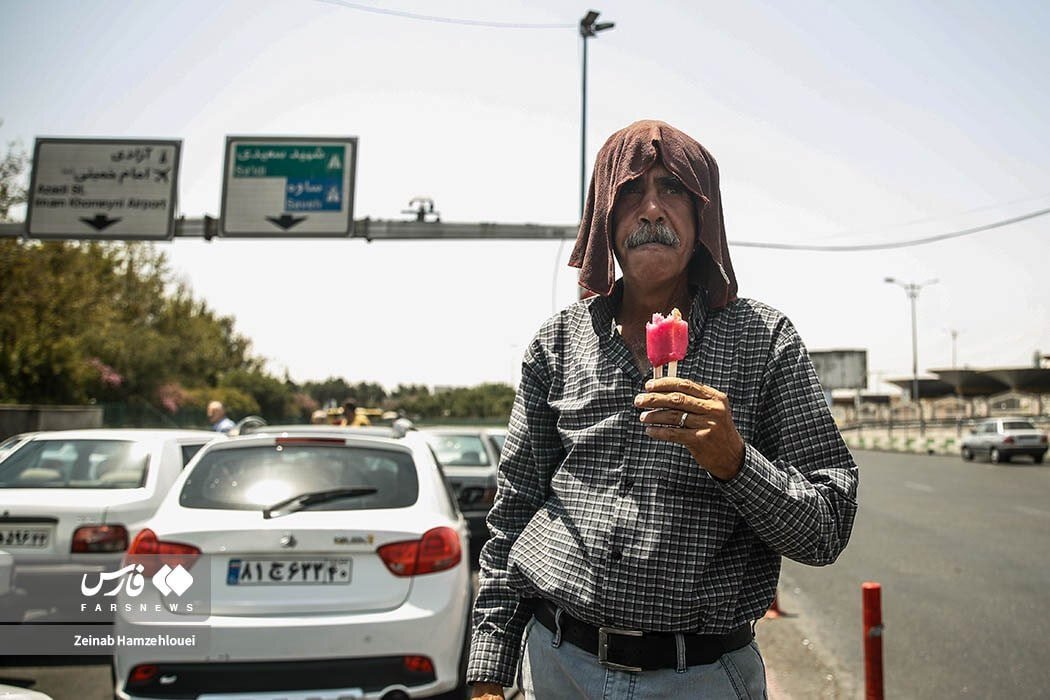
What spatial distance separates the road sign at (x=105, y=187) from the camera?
1429cm

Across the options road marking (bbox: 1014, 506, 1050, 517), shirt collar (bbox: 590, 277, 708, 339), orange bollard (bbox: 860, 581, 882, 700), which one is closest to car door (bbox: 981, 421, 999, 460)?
road marking (bbox: 1014, 506, 1050, 517)

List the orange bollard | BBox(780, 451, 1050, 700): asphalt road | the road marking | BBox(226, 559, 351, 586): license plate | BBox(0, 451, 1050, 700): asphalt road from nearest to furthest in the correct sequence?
the orange bollard → BBox(226, 559, 351, 586): license plate → BBox(0, 451, 1050, 700): asphalt road → BBox(780, 451, 1050, 700): asphalt road → the road marking

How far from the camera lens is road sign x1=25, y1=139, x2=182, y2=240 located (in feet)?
46.9

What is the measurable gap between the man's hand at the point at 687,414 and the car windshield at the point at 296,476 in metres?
3.17

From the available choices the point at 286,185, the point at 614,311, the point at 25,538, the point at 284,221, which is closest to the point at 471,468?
the point at 25,538

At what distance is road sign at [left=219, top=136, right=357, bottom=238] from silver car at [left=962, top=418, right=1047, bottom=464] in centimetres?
2553

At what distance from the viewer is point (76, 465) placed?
6.21m

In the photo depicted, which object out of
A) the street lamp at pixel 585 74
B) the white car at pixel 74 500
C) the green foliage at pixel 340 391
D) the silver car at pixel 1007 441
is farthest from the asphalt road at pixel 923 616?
the green foliage at pixel 340 391

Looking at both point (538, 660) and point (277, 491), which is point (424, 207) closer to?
point (277, 491)

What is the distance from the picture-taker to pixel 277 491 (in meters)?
4.25

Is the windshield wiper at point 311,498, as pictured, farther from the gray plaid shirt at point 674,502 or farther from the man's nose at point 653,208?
the man's nose at point 653,208

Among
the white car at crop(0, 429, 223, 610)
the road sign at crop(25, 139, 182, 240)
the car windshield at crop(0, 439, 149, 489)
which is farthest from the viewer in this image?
the road sign at crop(25, 139, 182, 240)

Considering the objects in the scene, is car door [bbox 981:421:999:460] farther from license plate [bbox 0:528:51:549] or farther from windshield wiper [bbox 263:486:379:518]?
license plate [bbox 0:528:51:549]

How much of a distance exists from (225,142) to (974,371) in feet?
192
